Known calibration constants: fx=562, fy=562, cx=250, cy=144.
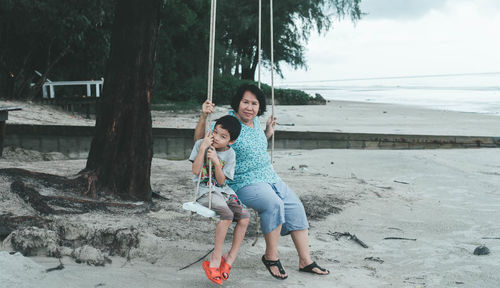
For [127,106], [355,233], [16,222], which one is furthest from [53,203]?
[355,233]

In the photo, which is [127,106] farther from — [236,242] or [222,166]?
[236,242]

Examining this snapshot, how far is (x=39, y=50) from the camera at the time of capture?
15.8m

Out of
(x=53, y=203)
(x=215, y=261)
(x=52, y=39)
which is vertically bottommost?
(x=215, y=261)

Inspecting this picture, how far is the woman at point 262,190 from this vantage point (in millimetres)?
3393

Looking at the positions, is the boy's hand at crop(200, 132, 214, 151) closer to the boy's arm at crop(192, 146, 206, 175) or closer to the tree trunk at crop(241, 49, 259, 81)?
the boy's arm at crop(192, 146, 206, 175)

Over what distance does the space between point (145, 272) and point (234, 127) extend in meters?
0.99

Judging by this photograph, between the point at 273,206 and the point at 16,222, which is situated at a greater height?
the point at 273,206

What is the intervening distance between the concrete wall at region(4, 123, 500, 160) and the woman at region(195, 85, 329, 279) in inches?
212

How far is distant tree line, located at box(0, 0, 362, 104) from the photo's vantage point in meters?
13.6

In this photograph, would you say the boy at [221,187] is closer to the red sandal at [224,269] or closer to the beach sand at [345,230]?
the red sandal at [224,269]

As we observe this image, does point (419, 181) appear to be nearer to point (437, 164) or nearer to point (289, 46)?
point (437, 164)

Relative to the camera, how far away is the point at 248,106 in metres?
3.60

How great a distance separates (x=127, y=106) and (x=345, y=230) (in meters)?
2.20

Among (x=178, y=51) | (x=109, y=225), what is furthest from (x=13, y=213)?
(x=178, y=51)
